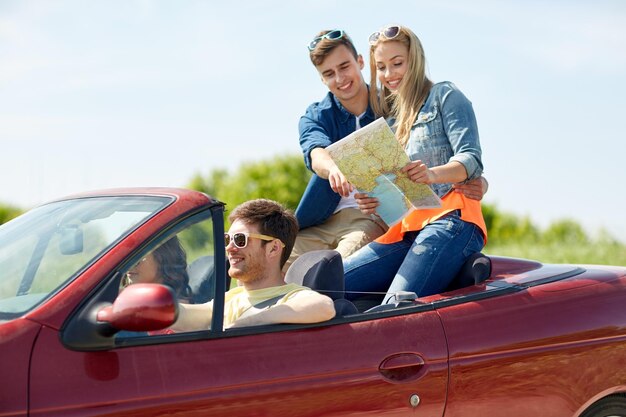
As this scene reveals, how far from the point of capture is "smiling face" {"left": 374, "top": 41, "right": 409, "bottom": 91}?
4809 mm

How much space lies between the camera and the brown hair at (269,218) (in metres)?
3.97

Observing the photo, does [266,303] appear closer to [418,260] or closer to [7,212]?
[418,260]

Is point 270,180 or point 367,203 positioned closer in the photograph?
point 367,203

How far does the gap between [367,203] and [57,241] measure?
1761 millimetres

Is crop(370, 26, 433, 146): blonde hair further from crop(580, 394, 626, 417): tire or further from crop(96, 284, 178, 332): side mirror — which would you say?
crop(96, 284, 178, 332): side mirror

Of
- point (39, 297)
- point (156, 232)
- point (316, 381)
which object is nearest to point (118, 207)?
point (156, 232)

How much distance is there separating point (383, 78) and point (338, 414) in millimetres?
2155

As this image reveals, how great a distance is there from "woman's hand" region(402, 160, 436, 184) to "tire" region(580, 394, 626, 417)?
128cm

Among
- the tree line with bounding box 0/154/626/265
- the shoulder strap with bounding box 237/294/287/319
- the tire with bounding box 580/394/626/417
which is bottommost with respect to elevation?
the tree line with bounding box 0/154/626/265

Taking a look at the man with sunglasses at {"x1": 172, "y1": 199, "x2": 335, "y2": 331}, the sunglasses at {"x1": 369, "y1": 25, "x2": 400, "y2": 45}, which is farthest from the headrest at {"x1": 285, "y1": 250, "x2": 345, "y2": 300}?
the sunglasses at {"x1": 369, "y1": 25, "x2": 400, "y2": 45}

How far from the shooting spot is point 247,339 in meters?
3.35

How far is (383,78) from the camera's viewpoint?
194 inches

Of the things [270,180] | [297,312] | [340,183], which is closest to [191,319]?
[297,312]

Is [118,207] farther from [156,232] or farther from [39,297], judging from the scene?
[39,297]
